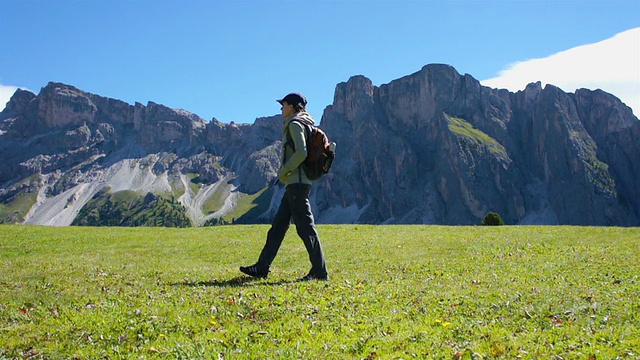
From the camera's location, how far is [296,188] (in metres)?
14.0

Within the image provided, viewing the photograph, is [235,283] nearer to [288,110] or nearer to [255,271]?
[255,271]

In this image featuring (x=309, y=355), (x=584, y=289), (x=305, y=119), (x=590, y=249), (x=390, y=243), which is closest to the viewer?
(x=309, y=355)

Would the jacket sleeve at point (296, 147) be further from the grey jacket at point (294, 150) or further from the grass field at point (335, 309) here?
the grass field at point (335, 309)

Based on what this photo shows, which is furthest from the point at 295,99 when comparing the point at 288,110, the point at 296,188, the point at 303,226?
the point at 303,226

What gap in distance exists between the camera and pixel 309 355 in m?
7.67

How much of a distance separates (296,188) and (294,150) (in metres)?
1.04

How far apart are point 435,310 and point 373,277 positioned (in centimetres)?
486

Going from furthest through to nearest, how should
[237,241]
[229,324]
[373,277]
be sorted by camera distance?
[237,241] < [373,277] < [229,324]

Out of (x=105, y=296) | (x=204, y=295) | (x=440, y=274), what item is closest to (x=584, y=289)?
(x=440, y=274)

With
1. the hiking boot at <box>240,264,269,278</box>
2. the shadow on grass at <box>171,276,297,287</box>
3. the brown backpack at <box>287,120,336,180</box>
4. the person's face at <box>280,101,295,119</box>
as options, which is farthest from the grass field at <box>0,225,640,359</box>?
the person's face at <box>280,101,295,119</box>

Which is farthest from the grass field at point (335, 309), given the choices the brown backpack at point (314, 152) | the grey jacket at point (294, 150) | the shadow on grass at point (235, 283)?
the brown backpack at point (314, 152)

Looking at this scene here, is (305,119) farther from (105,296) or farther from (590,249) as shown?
(590,249)

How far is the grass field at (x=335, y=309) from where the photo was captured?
799cm

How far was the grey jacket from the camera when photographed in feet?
44.4
